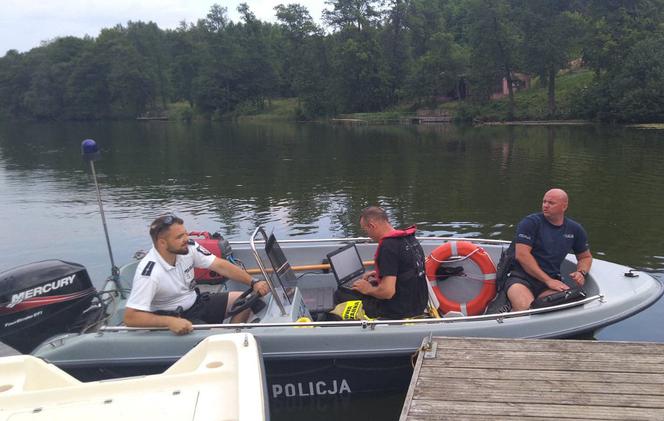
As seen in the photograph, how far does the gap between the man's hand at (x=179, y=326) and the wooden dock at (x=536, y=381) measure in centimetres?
180

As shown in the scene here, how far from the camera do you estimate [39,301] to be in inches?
171

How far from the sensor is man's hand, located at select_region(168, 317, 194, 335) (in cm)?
420

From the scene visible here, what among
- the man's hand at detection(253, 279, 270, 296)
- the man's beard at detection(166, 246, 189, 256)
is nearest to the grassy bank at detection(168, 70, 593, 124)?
the man's hand at detection(253, 279, 270, 296)

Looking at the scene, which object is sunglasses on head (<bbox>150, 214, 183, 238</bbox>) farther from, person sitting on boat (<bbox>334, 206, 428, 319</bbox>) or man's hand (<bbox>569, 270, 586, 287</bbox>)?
man's hand (<bbox>569, 270, 586, 287</bbox>)

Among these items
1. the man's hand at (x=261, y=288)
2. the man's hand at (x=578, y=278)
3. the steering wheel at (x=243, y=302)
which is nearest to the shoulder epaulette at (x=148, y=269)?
the steering wheel at (x=243, y=302)

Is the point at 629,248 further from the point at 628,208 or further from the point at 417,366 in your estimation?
the point at 417,366

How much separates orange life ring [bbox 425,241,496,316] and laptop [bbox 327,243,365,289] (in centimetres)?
76

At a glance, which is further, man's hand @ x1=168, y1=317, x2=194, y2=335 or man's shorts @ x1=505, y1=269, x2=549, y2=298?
man's shorts @ x1=505, y1=269, x2=549, y2=298

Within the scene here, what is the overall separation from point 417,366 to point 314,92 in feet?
197

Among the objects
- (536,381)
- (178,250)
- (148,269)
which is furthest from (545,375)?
(148,269)

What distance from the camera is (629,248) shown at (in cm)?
946

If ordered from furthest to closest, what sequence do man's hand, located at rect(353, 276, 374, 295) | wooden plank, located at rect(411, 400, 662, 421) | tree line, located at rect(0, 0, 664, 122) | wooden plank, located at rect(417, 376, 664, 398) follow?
tree line, located at rect(0, 0, 664, 122), man's hand, located at rect(353, 276, 374, 295), wooden plank, located at rect(417, 376, 664, 398), wooden plank, located at rect(411, 400, 662, 421)

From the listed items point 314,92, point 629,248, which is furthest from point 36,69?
point 629,248

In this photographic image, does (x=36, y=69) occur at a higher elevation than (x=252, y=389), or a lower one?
higher
